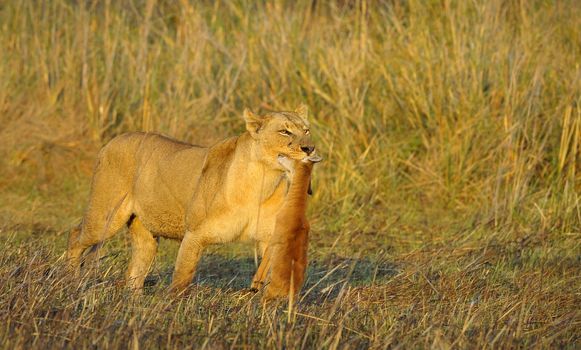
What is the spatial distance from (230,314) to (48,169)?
17.8 ft

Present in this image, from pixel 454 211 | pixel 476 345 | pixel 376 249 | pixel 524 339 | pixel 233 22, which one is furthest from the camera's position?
pixel 233 22

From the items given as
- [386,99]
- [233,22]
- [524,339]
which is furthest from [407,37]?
[524,339]

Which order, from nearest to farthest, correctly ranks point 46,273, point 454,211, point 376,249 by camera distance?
point 46,273
point 376,249
point 454,211

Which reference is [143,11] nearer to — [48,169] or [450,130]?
[48,169]

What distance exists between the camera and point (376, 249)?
24.5ft

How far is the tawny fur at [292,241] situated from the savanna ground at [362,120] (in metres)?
0.43

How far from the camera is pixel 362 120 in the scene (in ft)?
29.3

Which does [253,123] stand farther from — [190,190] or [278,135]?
[190,190]

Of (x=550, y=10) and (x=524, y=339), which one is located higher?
(x=550, y=10)

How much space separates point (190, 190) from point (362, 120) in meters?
3.56

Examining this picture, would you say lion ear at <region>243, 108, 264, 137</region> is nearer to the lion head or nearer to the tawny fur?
the lion head

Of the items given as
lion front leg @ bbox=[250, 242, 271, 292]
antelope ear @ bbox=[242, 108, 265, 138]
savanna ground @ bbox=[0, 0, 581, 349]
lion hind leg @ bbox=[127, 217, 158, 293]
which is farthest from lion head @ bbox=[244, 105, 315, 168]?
lion hind leg @ bbox=[127, 217, 158, 293]

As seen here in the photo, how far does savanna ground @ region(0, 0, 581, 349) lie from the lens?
6.74m

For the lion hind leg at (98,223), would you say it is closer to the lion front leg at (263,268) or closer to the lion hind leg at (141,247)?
the lion hind leg at (141,247)
